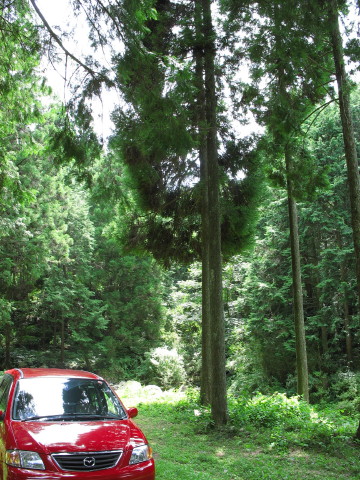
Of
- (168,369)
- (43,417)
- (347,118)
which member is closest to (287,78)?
(347,118)

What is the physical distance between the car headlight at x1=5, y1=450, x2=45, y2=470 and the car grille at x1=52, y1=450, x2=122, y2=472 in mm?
138

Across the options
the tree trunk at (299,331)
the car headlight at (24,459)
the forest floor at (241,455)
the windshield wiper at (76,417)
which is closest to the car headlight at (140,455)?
the windshield wiper at (76,417)

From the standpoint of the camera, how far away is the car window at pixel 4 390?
15.1ft

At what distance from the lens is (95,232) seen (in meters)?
27.7

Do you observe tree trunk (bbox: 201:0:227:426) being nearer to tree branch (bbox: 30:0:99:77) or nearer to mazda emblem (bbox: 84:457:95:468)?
tree branch (bbox: 30:0:99:77)

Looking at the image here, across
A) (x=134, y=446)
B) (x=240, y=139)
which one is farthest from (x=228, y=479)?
(x=240, y=139)

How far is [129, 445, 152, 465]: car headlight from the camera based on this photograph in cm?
396

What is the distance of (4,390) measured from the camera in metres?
5.01

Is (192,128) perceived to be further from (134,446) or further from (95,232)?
(95,232)

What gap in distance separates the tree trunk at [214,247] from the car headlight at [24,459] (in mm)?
5746

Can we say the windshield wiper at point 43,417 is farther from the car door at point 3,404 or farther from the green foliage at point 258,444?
the green foliage at point 258,444

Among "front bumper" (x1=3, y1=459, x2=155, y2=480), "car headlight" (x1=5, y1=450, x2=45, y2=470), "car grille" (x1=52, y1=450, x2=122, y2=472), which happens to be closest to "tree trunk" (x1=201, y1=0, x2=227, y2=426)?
"front bumper" (x1=3, y1=459, x2=155, y2=480)

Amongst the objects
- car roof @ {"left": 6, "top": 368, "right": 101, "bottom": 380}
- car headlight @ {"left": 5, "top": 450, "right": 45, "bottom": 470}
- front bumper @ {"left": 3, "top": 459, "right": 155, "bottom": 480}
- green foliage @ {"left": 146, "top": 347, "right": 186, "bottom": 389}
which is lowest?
green foliage @ {"left": 146, "top": 347, "right": 186, "bottom": 389}

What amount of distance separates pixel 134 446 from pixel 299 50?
7.30 metres
